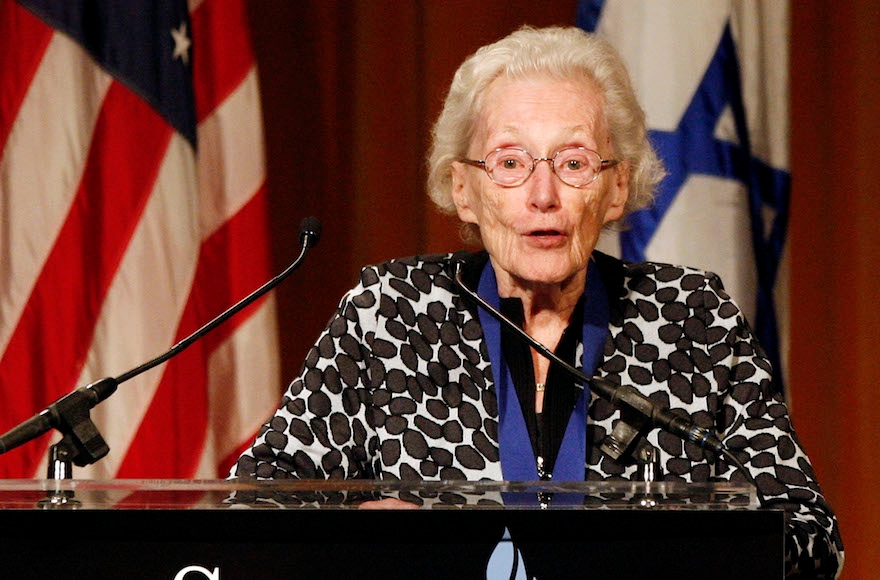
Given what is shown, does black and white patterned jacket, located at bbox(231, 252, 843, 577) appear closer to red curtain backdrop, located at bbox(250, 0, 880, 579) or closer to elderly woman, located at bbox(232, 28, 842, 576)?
elderly woman, located at bbox(232, 28, 842, 576)

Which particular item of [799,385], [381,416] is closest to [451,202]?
[381,416]

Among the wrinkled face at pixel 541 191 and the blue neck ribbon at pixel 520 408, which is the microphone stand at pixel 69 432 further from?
the wrinkled face at pixel 541 191

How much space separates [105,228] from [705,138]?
1.48 metres

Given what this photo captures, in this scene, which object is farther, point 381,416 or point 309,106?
point 309,106

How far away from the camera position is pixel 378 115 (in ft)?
11.3

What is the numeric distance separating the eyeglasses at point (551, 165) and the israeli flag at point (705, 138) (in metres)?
0.83

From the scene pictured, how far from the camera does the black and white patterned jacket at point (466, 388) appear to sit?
185 cm

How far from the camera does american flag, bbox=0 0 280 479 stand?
2.66 meters

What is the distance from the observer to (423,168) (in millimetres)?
3461

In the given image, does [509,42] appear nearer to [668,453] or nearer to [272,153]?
[668,453]
